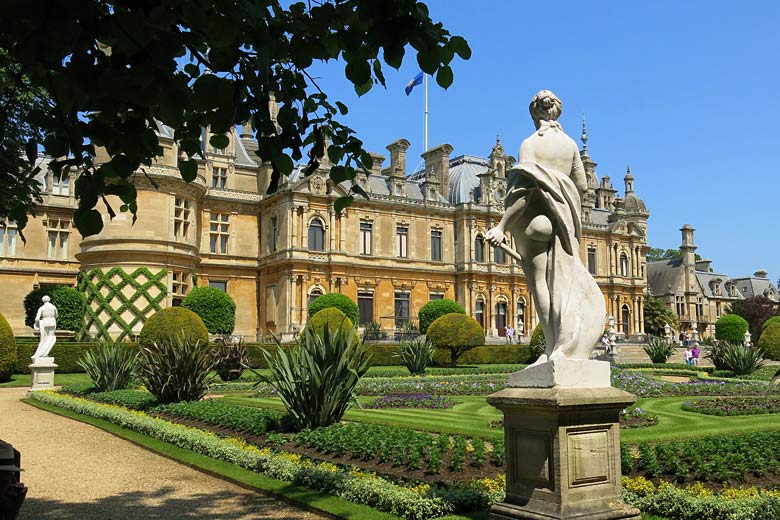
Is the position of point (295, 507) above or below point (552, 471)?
below

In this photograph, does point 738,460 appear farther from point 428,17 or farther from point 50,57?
point 50,57

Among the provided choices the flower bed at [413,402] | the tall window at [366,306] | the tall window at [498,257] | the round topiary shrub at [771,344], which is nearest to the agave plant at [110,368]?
the flower bed at [413,402]

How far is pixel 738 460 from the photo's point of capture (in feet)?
23.3

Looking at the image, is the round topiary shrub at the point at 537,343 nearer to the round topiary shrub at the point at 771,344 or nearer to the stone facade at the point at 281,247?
the round topiary shrub at the point at 771,344

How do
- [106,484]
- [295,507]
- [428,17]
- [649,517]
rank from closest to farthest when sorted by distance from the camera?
1. [428,17]
2. [649,517]
3. [295,507]
4. [106,484]

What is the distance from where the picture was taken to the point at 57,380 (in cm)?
2186

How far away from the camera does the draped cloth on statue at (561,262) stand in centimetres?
529

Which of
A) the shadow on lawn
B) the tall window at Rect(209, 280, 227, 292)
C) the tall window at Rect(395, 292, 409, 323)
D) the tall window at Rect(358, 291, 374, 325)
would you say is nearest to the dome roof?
the tall window at Rect(395, 292, 409, 323)

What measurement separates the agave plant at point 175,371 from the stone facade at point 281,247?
668 inches

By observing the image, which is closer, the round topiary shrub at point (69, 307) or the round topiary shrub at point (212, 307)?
the round topiary shrub at point (69, 307)

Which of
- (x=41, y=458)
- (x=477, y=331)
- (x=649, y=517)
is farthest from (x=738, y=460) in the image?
(x=477, y=331)

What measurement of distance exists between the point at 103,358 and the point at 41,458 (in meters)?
7.95

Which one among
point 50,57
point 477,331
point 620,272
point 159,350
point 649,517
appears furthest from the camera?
point 620,272

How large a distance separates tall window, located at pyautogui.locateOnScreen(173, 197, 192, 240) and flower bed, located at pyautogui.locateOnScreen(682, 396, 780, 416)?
24.1 m
